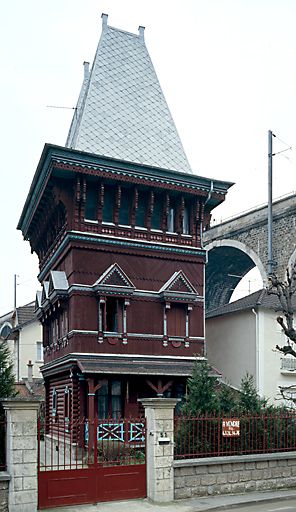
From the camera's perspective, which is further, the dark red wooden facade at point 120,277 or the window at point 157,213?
the window at point 157,213

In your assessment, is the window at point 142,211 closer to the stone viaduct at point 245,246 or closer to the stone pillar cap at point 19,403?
the stone pillar cap at point 19,403

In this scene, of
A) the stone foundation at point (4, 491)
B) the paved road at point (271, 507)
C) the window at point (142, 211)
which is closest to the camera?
the stone foundation at point (4, 491)

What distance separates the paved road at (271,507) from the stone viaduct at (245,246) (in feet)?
83.6

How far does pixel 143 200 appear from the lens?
2506 cm

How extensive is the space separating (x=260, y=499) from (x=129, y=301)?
33.4 ft

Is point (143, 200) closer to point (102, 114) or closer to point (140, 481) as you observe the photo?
point (102, 114)

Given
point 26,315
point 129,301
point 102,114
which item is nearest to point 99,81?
point 102,114

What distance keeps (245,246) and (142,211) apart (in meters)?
21.0

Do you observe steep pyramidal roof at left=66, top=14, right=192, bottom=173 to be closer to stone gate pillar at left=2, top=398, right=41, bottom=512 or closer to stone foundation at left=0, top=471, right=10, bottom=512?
stone gate pillar at left=2, top=398, right=41, bottom=512

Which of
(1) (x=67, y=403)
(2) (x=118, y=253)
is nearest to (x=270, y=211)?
(2) (x=118, y=253)

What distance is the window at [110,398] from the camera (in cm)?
2333

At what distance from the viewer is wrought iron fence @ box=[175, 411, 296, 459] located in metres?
15.5

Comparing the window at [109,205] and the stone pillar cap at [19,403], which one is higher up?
the window at [109,205]

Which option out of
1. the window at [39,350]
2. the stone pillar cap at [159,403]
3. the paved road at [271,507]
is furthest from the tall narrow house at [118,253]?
the window at [39,350]
